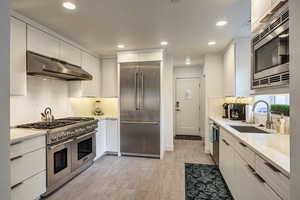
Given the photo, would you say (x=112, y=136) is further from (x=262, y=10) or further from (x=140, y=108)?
(x=262, y=10)

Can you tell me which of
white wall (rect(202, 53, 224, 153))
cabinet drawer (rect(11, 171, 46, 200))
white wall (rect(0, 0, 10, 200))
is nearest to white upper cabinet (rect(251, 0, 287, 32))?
white wall (rect(0, 0, 10, 200))

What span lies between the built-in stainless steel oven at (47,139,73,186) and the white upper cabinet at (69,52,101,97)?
1275mm

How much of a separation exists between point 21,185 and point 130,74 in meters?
2.84

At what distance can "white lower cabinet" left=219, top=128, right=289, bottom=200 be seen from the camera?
1.12 meters

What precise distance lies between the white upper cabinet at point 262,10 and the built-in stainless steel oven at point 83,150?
3.05m

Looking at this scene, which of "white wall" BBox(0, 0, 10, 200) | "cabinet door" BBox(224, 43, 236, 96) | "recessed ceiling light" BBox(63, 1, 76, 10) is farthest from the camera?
"cabinet door" BBox(224, 43, 236, 96)

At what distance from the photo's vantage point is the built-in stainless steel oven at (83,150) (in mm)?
2917

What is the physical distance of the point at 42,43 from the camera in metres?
2.66

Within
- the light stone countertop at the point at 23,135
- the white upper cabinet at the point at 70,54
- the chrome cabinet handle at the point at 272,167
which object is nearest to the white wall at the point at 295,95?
the chrome cabinet handle at the point at 272,167

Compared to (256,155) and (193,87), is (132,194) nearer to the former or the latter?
(256,155)

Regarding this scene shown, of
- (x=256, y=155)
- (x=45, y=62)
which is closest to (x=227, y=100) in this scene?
(x=256, y=155)

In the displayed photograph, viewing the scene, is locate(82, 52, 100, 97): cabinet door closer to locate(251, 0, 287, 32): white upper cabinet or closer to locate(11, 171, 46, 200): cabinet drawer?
locate(11, 171, 46, 200): cabinet drawer

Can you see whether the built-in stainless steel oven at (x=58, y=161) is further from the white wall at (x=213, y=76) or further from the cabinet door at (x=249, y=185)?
the white wall at (x=213, y=76)

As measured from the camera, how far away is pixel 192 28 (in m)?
2.79
